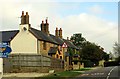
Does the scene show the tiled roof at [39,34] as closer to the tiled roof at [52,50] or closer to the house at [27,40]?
the house at [27,40]

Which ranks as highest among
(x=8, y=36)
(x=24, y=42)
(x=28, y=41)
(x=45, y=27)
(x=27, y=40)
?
(x=45, y=27)

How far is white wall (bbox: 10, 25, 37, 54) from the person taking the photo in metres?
57.9

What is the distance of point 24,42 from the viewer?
58875 millimetres

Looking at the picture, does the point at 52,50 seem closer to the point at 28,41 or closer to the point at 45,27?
the point at 45,27

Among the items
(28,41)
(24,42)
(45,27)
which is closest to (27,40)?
(28,41)

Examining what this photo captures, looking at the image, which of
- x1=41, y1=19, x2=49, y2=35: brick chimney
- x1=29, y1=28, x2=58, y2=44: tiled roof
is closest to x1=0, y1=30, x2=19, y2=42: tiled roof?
x1=29, y1=28, x2=58, y2=44: tiled roof

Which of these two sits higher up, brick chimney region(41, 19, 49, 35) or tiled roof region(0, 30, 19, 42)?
brick chimney region(41, 19, 49, 35)

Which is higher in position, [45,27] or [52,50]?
[45,27]

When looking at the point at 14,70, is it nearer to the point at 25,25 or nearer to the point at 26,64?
the point at 26,64

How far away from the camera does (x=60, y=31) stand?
8006 centimetres

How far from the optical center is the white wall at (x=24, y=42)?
57.9 m

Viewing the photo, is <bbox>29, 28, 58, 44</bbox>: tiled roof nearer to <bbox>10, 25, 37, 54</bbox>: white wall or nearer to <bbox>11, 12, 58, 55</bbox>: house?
<bbox>11, 12, 58, 55</bbox>: house

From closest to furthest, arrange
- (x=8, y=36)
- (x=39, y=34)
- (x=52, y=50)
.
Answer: (x=39, y=34) → (x=52, y=50) → (x=8, y=36)

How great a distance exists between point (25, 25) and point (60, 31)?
2346 cm
